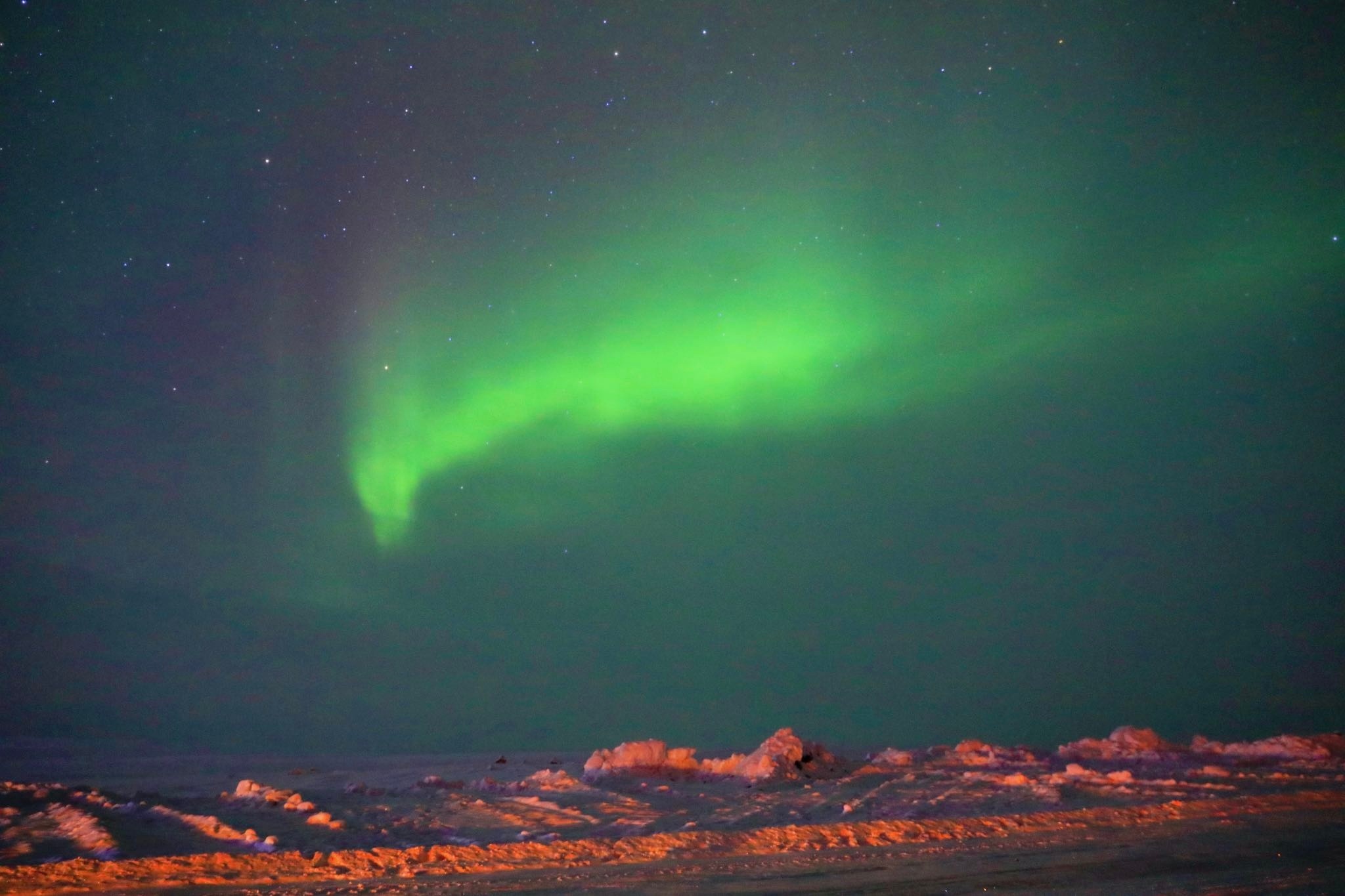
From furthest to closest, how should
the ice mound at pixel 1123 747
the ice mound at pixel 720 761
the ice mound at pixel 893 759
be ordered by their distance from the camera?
1. the ice mound at pixel 1123 747
2. the ice mound at pixel 893 759
3. the ice mound at pixel 720 761

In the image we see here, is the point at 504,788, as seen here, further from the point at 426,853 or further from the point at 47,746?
the point at 47,746

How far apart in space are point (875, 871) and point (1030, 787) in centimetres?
407

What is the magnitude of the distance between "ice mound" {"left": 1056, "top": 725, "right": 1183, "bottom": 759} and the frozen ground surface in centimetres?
141

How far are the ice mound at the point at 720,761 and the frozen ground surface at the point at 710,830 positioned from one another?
0.13 feet

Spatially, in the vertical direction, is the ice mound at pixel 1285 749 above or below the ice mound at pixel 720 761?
below

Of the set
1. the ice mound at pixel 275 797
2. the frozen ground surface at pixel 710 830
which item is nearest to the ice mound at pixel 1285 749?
the frozen ground surface at pixel 710 830

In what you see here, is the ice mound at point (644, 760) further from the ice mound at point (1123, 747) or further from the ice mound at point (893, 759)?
the ice mound at point (1123, 747)

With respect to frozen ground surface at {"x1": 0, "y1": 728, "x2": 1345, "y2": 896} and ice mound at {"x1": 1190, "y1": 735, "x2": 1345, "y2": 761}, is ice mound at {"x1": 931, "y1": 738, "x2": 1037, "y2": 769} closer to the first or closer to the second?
frozen ground surface at {"x1": 0, "y1": 728, "x2": 1345, "y2": 896}

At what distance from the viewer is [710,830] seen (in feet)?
21.0

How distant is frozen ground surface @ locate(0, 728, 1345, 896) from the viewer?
4.81 m

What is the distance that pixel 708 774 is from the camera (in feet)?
33.9

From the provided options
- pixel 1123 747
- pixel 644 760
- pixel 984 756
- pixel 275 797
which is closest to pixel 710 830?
pixel 275 797

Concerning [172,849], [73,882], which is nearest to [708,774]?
[172,849]

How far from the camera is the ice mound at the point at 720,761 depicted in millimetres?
9883
